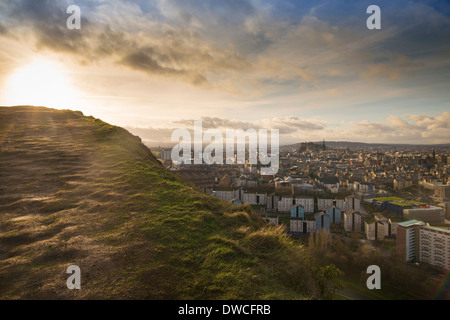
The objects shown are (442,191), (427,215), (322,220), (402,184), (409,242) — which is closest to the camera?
(409,242)

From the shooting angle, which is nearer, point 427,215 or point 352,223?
point 427,215

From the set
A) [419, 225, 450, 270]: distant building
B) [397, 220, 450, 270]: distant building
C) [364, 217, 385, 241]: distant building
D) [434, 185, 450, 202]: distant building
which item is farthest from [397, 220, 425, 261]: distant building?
[434, 185, 450, 202]: distant building

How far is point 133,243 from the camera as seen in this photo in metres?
3.21

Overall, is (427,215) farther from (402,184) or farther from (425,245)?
(402,184)

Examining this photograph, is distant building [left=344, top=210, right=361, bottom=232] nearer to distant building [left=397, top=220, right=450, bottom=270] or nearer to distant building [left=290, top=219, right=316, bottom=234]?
distant building [left=290, top=219, right=316, bottom=234]

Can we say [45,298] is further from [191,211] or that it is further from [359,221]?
[359,221]

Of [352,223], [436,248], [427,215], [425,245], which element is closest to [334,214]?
[352,223]

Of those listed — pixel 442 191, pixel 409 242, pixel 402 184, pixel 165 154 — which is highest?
pixel 165 154

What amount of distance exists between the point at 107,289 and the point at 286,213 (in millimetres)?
21206

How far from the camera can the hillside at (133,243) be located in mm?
2473

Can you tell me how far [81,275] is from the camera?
8.70ft

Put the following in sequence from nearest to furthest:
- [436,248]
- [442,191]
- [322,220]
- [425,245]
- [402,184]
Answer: [436,248] < [425,245] < [322,220] < [442,191] < [402,184]

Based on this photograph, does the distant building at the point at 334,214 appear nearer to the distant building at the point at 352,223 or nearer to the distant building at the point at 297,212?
the distant building at the point at 352,223

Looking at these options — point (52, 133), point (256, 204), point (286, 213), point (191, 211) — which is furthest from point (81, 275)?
point (256, 204)
